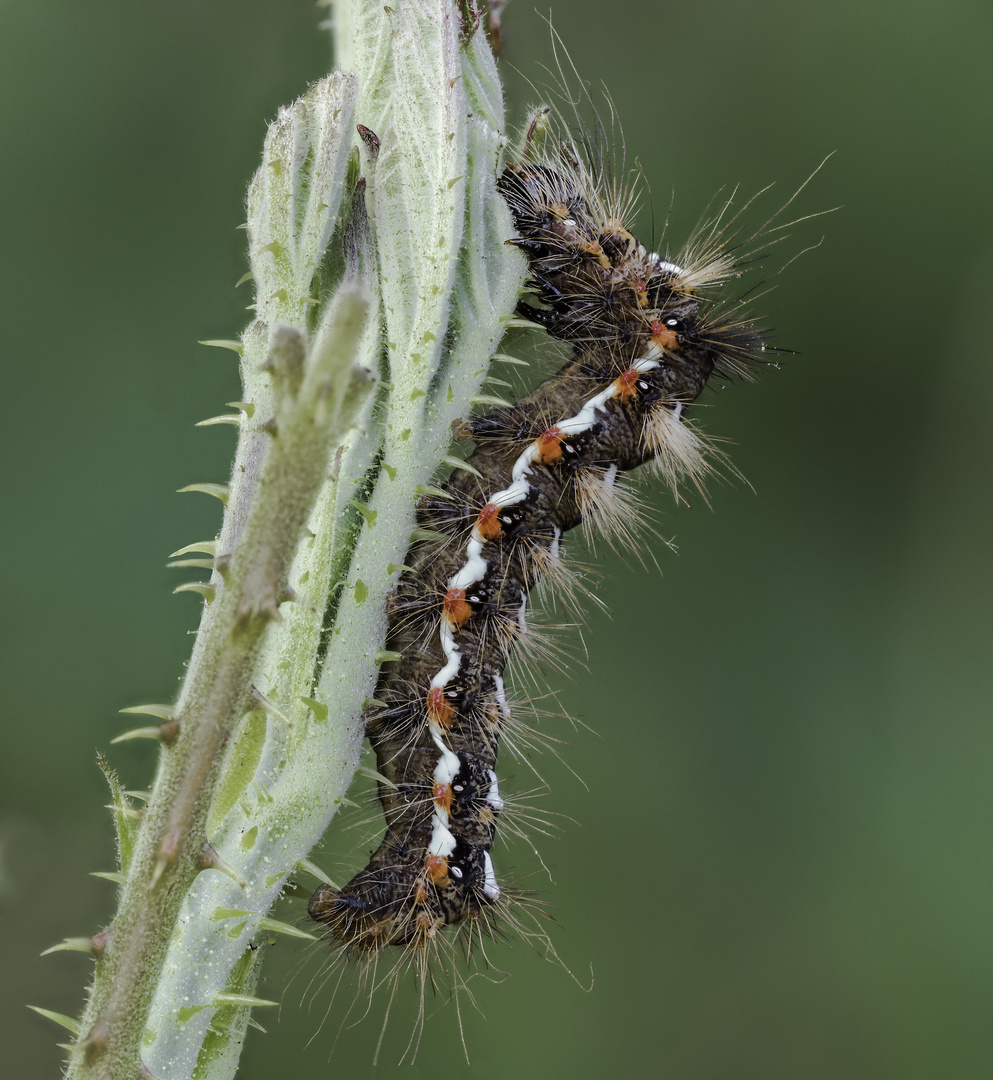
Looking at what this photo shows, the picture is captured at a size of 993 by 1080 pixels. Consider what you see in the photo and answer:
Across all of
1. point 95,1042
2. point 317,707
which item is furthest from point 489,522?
point 95,1042

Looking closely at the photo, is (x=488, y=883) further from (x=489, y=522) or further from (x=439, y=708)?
(x=489, y=522)

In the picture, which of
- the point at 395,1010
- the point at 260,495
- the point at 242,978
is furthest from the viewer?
the point at 395,1010

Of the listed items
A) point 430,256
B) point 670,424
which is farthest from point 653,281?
point 430,256

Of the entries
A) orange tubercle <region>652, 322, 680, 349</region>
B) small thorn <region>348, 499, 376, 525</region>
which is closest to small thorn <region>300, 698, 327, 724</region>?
small thorn <region>348, 499, 376, 525</region>

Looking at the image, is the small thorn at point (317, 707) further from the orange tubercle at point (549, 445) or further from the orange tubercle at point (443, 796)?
the orange tubercle at point (549, 445)

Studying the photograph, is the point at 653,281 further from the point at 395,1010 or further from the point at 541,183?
the point at 395,1010

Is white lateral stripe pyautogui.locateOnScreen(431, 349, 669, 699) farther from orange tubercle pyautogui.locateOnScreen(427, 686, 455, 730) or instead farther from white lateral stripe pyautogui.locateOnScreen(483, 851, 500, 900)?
white lateral stripe pyautogui.locateOnScreen(483, 851, 500, 900)

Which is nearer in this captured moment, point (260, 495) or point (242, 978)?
point (260, 495)
